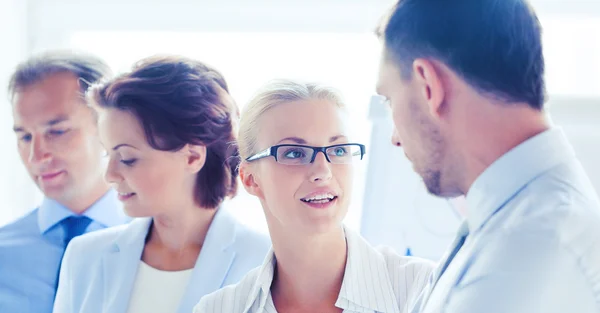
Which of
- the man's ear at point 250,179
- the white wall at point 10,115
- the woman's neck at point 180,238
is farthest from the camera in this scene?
the white wall at point 10,115

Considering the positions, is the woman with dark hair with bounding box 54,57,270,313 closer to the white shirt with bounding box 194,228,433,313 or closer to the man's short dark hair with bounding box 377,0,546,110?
the white shirt with bounding box 194,228,433,313

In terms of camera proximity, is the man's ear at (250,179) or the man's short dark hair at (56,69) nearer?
the man's ear at (250,179)

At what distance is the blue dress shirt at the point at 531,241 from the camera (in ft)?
3.26

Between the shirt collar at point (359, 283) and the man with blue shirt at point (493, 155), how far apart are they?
526mm

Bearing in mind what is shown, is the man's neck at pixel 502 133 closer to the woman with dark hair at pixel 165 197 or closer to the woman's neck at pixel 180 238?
the woman with dark hair at pixel 165 197

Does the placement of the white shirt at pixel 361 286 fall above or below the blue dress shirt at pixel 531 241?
below

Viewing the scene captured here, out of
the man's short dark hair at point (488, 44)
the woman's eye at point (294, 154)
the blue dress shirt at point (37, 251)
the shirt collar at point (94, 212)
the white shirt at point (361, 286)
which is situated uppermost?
the man's short dark hair at point (488, 44)

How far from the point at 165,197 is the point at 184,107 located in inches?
10.7

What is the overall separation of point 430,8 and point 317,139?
62cm

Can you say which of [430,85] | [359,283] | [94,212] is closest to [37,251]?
[94,212]

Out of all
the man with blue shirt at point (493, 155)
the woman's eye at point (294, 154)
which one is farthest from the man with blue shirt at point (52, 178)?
the man with blue shirt at point (493, 155)

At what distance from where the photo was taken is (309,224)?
1731 mm

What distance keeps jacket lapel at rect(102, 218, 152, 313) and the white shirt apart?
16.1 inches

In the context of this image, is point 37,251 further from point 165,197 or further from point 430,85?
point 430,85
